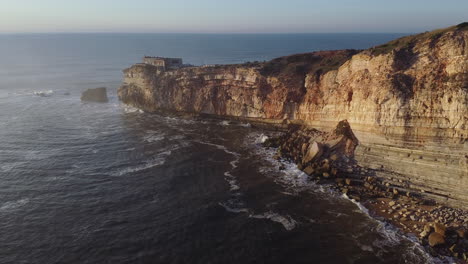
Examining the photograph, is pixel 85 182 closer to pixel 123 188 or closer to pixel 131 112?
pixel 123 188

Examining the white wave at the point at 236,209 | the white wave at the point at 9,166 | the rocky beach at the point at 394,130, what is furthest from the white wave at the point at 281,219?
the white wave at the point at 9,166

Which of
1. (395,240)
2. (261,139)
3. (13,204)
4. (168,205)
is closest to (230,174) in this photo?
(168,205)

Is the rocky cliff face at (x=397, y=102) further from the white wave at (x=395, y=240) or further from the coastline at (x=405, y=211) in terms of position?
the white wave at (x=395, y=240)

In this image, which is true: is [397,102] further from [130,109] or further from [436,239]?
[130,109]

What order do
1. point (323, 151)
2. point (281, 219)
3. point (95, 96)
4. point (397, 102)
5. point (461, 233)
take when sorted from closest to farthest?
point (461, 233) < point (281, 219) < point (397, 102) < point (323, 151) < point (95, 96)

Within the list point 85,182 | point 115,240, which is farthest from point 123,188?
point 115,240
